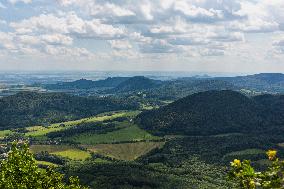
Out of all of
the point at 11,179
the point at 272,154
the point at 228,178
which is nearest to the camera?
the point at 272,154

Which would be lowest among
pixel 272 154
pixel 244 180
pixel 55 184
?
pixel 55 184

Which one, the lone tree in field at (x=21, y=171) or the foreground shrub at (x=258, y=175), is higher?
the foreground shrub at (x=258, y=175)

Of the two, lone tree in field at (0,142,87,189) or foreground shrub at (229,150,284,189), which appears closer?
foreground shrub at (229,150,284,189)

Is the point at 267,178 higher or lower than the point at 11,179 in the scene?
higher

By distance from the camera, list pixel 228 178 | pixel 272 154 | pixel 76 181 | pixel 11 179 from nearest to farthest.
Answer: pixel 272 154 → pixel 228 178 → pixel 11 179 → pixel 76 181

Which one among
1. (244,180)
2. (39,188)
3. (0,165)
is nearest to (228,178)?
(244,180)

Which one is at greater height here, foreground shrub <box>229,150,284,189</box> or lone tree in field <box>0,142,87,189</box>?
foreground shrub <box>229,150,284,189</box>

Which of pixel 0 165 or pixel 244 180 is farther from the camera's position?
pixel 0 165

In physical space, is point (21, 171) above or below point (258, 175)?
below

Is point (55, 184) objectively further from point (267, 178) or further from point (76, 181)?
point (267, 178)

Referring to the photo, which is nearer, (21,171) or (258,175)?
(258,175)

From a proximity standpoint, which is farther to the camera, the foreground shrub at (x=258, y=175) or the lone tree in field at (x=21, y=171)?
the lone tree in field at (x=21, y=171)
